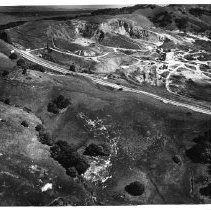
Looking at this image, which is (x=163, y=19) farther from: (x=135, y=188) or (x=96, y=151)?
(x=135, y=188)

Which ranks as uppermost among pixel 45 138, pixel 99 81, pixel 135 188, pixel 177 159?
pixel 99 81

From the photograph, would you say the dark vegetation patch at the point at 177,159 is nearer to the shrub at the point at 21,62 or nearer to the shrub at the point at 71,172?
the shrub at the point at 71,172

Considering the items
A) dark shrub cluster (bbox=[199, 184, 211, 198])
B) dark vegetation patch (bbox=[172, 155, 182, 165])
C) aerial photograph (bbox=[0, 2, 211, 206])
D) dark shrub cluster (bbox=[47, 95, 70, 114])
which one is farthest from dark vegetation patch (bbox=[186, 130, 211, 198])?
dark shrub cluster (bbox=[47, 95, 70, 114])

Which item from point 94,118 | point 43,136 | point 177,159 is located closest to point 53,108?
point 94,118

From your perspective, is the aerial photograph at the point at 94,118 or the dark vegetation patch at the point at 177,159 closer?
the aerial photograph at the point at 94,118

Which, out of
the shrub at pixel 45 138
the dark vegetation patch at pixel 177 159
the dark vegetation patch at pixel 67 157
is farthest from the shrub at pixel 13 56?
Answer: the dark vegetation patch at pixel 177 159
